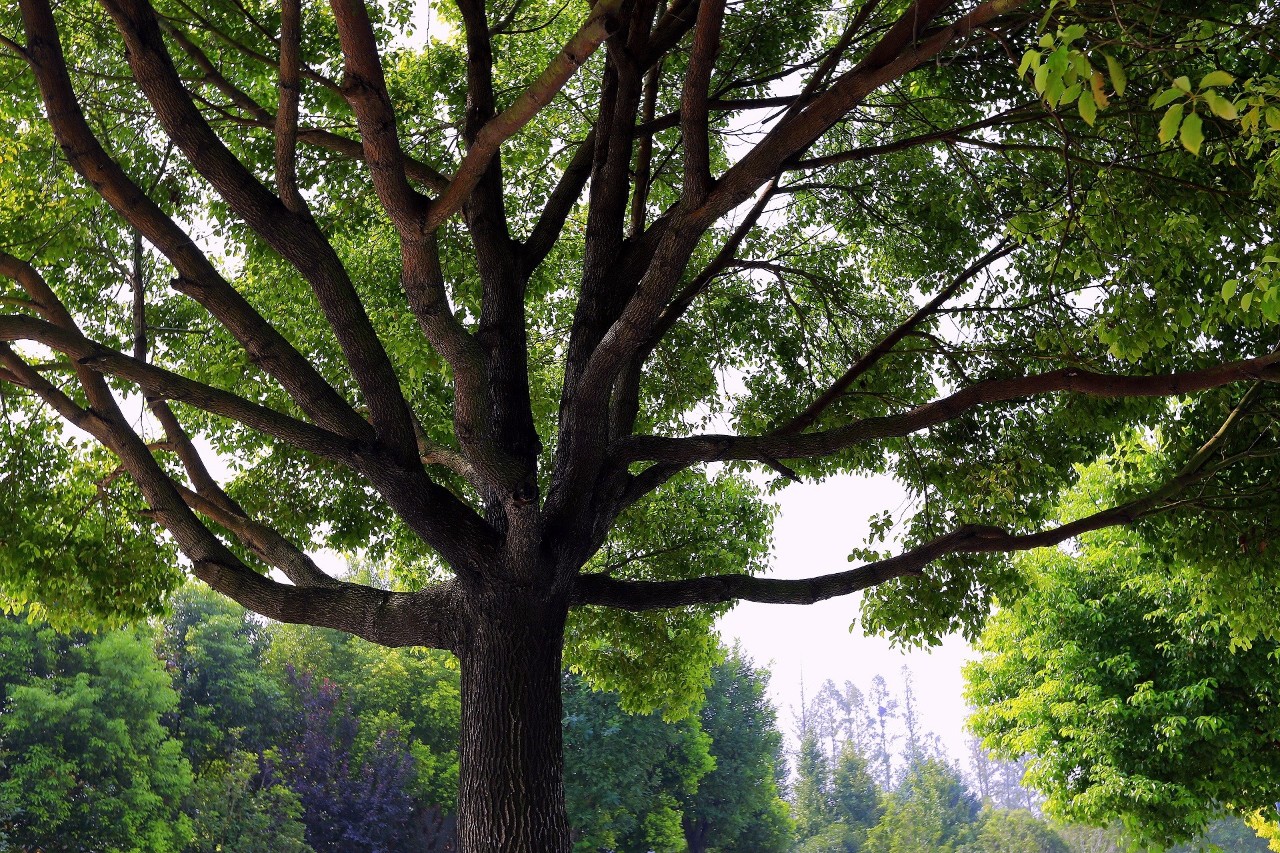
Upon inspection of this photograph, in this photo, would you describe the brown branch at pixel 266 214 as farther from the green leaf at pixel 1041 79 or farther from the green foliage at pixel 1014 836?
the green foliage at pixel 1014 836

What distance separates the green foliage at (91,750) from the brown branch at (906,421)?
23.0 m

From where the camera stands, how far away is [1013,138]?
8156 millimetres

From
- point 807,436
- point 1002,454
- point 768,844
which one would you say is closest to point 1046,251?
point 1002,454

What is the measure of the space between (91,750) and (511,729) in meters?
23.5

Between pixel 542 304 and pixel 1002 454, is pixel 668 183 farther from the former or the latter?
pixel 1002 454

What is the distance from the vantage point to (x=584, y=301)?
6.95 m

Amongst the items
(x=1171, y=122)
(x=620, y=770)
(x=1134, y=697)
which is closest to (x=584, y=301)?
(x=1171, y=122)

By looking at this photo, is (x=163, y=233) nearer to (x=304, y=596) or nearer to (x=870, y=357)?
(x=304, y=596)

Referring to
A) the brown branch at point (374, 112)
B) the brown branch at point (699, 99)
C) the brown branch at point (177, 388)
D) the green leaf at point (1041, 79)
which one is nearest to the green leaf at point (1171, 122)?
the green leaf at point (1041, 79)

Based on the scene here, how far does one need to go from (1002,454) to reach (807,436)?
9.06 feet

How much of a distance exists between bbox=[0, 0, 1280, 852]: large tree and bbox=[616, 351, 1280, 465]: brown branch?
3 centimetres

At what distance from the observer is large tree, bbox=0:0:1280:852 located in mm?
5688

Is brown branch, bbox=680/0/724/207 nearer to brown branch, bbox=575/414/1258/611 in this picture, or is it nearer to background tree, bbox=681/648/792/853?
brown branch, bbox=575/414/1258/611

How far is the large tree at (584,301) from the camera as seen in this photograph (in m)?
5.69
